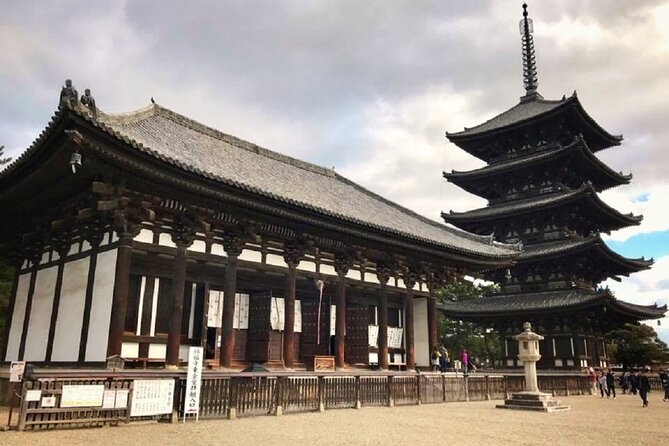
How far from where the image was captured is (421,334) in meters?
23.1

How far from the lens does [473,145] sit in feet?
122

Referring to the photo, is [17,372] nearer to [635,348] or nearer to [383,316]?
[383,316]

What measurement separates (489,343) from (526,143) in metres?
27.4

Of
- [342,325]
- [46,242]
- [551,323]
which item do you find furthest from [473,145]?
[46,242]

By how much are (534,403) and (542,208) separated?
56.0ft

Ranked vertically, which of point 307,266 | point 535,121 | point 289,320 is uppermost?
point 535,121

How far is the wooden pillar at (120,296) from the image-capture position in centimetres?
1265

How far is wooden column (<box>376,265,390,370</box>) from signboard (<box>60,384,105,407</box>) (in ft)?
36.7

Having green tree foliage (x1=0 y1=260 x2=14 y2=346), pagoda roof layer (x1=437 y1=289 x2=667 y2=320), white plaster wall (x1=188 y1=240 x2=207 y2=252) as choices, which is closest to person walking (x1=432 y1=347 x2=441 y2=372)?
pagoda roof layer (x1=437 y1=289 x2=667 y2=320)

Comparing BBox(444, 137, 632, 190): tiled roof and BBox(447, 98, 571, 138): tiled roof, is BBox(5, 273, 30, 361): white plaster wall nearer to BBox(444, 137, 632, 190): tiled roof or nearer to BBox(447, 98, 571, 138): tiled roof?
BBox(444, 137, 632, 190): tiled roof

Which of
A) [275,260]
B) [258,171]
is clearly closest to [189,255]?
[275,260]

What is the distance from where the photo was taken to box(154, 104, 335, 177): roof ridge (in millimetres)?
20078

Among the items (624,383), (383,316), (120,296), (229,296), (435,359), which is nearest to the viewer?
(120,296)

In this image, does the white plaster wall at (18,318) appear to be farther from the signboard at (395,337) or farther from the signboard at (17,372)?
the signboard at (395,337)
